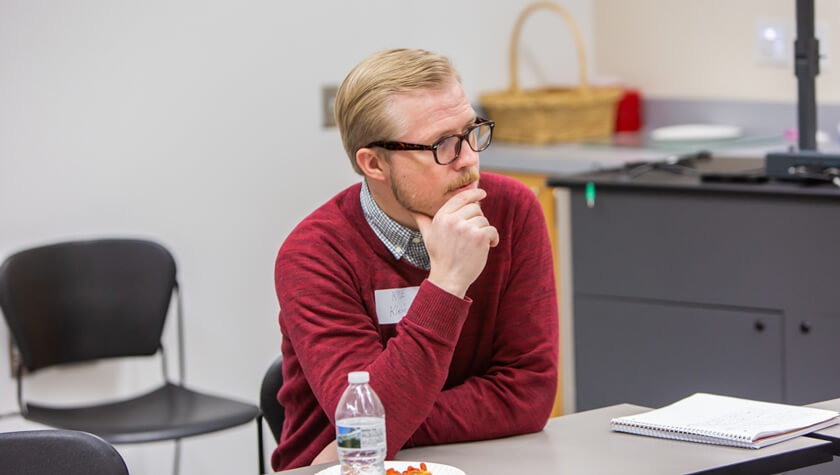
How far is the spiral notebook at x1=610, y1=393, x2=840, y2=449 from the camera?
1410mm

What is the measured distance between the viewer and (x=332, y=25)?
3.39 metres

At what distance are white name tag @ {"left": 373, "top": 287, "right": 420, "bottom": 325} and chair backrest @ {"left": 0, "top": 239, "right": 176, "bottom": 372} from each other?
1.30 meters

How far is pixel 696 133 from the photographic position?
3559 millimetres

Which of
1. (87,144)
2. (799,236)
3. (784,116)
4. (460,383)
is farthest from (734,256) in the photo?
(87,144)

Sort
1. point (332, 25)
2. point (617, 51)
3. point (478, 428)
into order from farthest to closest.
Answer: point (617, 51) → point (332, 25) → point (478, 428)

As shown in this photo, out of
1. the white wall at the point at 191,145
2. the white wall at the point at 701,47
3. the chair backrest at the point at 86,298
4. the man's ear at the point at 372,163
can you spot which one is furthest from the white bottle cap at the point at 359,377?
the white wall at the point at 701,47

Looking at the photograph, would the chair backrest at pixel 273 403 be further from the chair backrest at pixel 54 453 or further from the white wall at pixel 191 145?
the white wall at pixel 191 145

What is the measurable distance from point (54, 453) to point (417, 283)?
1.91ft

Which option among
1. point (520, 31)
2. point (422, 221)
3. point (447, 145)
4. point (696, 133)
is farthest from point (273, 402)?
point (520, 31)

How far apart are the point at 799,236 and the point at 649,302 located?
45 centimetres

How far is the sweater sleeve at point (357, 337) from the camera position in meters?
1.49

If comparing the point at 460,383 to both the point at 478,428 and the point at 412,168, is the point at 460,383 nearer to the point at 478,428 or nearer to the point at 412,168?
the point at 478,428

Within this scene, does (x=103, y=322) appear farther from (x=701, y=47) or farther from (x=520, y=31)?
(x=701, y=47)

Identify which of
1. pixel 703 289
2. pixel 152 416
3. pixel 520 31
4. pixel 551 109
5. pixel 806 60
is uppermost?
pixel 520 31
